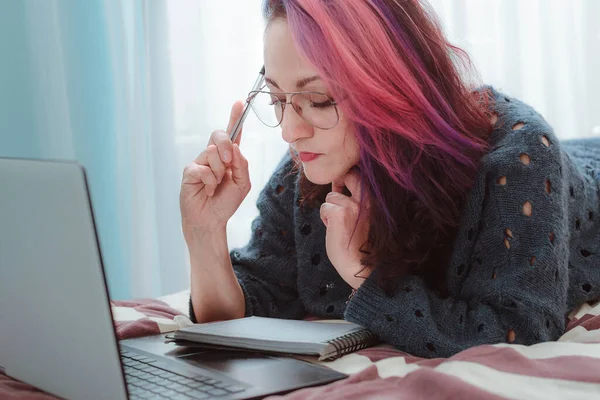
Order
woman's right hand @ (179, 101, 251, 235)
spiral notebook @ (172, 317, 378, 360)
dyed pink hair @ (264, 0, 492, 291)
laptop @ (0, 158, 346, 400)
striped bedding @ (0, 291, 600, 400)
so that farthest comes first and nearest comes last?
woman's right hand @ (179, 101, 251, 235) → dyed pink hair @ (264, 0, 492, 291) → spiral notebook @ (172, 317, 378, 360) → striped bedding @ (0, 291, 600, 400) → laptop @ (0, 158, 346, 400)

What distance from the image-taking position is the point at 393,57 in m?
1.19

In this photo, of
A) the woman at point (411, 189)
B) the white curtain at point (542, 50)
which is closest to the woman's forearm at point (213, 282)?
the woman at point (411, 189)

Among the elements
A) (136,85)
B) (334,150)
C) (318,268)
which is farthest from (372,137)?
(136,85)

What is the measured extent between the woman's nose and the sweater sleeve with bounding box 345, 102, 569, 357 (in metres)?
0.24

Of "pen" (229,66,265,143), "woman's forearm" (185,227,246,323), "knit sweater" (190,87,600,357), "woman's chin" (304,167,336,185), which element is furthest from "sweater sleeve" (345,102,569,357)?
"pen" (229,66,265,143)

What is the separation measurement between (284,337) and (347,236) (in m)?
0.23

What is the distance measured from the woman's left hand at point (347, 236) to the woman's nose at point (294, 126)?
5.3 inches

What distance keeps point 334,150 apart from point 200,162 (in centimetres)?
28

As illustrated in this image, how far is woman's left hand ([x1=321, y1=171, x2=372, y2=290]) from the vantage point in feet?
4.04

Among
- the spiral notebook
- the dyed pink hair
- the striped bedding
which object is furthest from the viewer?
the dyed pink hair

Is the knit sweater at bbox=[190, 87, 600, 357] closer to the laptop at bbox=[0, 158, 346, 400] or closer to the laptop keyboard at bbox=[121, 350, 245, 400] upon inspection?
the laptop at bbox=[0, 158, 346, 400]

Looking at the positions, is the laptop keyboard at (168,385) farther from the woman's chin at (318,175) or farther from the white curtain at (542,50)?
the white curtain at (542,50)

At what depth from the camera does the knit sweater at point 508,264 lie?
1.10 m

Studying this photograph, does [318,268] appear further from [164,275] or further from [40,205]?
[164,275]
